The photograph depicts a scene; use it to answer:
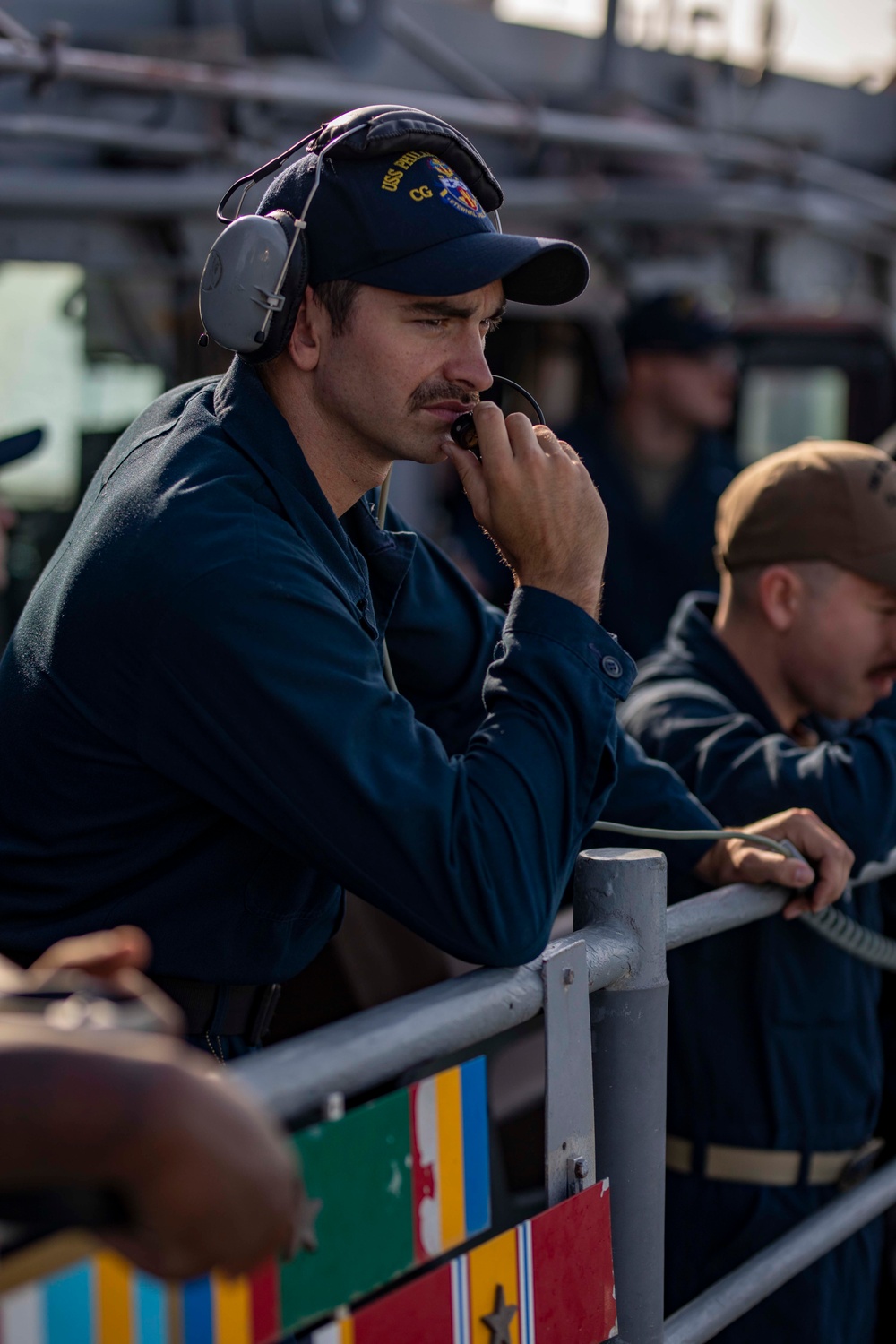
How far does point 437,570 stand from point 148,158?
9.82 ft

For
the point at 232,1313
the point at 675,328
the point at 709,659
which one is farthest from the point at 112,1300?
the point at 675,328

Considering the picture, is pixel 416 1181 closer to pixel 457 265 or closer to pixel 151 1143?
pixel 151 1143

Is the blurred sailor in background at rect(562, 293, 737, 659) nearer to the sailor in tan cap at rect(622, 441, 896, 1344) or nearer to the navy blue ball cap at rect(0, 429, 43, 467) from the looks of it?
the sailor in tan cap at rect(622, 441, 896, 1344)

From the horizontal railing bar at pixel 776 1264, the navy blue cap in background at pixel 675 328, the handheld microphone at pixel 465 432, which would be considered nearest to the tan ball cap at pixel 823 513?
the handheld microphone at pixel 465 432

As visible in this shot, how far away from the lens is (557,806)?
1.62m

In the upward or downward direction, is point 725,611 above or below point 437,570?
below

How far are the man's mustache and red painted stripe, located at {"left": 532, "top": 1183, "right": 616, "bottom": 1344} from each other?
972 millimetres

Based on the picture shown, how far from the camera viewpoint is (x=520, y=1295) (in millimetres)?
1432

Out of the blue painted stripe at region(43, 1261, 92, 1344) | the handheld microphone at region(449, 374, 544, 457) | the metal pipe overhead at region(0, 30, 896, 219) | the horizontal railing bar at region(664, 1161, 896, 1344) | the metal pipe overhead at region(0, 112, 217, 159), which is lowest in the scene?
the horizontal railing bar at region(664, 1161, 896, 1344)

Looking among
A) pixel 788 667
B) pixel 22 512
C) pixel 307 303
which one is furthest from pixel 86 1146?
pixel 22 512

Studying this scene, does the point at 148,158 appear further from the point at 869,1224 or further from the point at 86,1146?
the point at 86,1146

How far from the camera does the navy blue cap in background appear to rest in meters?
5.79

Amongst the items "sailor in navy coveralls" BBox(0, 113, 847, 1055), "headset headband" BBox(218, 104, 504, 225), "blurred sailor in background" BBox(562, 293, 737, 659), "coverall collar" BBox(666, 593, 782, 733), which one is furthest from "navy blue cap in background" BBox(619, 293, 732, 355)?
"headset headband" BBox(218, 104, 504, 225)

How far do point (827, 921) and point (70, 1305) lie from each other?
5.13 feet
